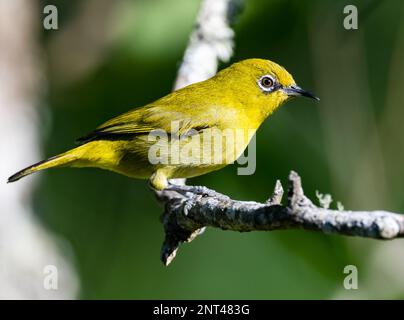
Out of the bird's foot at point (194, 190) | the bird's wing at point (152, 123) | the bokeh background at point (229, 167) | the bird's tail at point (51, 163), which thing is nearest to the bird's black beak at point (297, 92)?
the bokeh background at point (229, 167)

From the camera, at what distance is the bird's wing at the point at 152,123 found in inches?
188

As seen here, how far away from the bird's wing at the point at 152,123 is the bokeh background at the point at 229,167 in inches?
22.9

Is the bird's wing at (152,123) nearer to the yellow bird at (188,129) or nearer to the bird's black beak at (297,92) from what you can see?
the yellow bird at (188,129)

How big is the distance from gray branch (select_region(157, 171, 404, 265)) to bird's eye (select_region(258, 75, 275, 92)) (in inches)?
48.1

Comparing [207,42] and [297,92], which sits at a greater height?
[207,42]

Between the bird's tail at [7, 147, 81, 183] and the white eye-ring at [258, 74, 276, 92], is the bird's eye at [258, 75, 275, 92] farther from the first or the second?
the bird's tail at [7, 147, 81, 183]

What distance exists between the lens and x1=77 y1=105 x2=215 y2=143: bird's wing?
15.7ft

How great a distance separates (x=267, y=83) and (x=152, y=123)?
101cm

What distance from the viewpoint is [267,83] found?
5.11m

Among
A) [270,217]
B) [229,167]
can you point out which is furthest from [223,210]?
[229,167]

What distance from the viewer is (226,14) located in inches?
216

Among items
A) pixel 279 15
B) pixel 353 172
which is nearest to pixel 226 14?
pixel 279 15

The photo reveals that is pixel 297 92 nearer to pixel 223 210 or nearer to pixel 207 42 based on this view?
pixel 207 42
